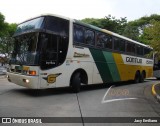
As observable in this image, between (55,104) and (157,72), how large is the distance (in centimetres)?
1901

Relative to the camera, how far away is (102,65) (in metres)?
14.6

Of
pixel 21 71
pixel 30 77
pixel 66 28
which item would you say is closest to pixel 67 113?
pixel 30 77

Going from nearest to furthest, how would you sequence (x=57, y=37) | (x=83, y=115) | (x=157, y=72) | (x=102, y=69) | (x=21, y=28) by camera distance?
1. (x=83, y=115)
2. (x=57, y=37)
3. (x=21, y=28)
4. (x=102, y=69)
5. (x=157, y=72)

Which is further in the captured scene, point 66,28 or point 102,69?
point 102,69

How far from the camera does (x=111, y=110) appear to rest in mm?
8258

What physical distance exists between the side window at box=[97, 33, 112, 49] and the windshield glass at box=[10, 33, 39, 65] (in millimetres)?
4441

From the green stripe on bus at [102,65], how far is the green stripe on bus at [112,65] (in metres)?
0.27

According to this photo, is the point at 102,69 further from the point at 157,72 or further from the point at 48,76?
the point at 157,72

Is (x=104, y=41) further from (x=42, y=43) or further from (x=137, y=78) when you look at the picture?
(x=137, y=78)

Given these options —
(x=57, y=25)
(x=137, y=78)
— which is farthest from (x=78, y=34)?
(x=137, y=78)

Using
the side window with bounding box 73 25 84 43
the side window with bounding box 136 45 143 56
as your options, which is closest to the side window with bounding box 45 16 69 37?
the side window with bounding box 73 25 84 43

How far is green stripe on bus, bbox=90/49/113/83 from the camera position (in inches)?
541

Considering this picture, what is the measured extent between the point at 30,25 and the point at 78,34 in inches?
92.7

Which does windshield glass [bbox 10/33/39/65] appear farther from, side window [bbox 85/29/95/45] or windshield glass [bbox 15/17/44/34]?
side window [bbox 85/29/95/45]
